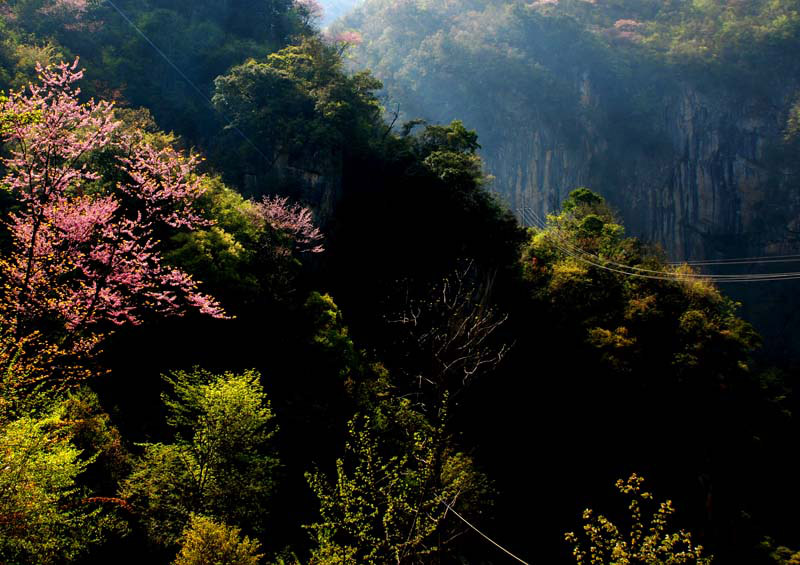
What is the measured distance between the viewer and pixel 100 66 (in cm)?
2422

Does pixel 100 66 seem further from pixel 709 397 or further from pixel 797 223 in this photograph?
pixel 797 223

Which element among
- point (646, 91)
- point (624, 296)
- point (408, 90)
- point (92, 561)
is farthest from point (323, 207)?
point (646, 91)

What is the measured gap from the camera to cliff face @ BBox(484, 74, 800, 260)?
156 feet

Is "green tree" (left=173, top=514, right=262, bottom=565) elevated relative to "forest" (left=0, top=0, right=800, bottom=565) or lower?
lower

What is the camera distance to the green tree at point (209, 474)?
9.30 metres

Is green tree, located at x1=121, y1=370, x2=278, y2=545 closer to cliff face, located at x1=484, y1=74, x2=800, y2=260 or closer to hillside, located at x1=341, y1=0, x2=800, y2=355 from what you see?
hillside, located at x1=341, y1=0, x2=800, y2=355

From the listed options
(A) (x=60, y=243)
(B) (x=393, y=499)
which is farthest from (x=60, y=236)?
(B) (x=393, y=499)

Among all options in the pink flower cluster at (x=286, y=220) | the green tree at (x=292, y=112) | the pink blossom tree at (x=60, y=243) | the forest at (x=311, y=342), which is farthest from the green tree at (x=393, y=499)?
the green tree at (x=292, y=112)

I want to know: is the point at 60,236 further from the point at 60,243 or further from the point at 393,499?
the point at 393,499

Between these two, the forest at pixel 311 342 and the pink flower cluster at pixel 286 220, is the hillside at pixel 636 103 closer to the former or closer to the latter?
the forest at pixel 311 342

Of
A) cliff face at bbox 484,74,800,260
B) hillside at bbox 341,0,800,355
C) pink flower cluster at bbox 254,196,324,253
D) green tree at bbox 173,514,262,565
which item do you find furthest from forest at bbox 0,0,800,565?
hillside at bbox 341,0,800,355

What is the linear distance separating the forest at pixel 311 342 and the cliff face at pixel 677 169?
1840 cm

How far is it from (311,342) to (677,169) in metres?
50.3

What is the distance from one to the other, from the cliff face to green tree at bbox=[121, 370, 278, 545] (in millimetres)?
48018
